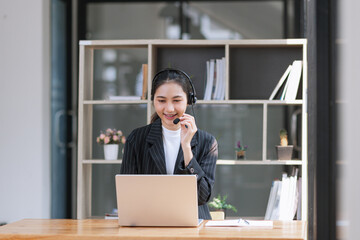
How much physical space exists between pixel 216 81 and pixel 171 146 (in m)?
1.25

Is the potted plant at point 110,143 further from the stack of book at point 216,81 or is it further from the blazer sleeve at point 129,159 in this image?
the blazer sleeve at point 129,159

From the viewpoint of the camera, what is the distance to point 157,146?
9.65 ft

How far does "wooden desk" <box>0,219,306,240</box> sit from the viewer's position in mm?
2229

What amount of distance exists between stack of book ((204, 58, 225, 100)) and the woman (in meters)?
1.04

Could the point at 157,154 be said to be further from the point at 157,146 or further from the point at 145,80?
the point at 145,80

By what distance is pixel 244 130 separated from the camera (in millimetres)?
5547

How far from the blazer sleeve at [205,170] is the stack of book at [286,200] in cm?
126

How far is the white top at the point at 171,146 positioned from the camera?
2.95 m

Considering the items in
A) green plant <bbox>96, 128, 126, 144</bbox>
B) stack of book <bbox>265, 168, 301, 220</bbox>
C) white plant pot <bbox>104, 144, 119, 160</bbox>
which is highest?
green plant <bbox>96, 128, 126, 144</bbox>

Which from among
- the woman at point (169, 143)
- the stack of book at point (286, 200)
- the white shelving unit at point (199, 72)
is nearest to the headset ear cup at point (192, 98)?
the woman at point (169, 143)

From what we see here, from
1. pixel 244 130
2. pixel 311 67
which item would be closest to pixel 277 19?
pixel 244 130

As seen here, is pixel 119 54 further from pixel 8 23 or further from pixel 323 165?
pixel 323 165

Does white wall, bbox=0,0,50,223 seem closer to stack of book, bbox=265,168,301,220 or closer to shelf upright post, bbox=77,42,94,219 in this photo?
shelf upright post, bbox=77,42,94,219

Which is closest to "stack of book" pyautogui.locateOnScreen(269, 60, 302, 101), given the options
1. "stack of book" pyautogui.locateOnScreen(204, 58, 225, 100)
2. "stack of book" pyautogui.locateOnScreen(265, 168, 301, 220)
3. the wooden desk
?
"stack of book" pyautogui.locateOnScreen(204, 58, 225, 100)
